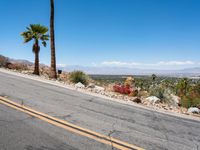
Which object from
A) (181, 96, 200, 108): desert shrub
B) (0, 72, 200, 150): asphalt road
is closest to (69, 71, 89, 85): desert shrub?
(181, 96, 200, 108): desert shrub

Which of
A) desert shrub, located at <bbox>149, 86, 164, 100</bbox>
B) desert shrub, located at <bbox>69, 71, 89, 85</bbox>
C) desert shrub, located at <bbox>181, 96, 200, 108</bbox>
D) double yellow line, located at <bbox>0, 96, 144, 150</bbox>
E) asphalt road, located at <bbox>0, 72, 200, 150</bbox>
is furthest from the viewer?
desert shrub, located at <bbox>69, 71, 89, 85</bbox>

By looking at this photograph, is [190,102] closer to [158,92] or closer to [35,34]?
[158,92]

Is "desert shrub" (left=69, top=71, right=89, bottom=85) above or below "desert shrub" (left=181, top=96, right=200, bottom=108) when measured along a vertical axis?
above

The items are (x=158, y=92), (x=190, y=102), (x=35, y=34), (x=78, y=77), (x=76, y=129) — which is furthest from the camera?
(x=35, y=34)

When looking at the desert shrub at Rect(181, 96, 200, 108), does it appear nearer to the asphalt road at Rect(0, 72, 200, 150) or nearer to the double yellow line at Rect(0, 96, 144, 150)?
the asphalt road at Rect(0, 72, 200, 150)

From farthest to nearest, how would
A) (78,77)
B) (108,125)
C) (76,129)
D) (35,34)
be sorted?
(35,34)
(78,77)
(108,125)
(76,129)

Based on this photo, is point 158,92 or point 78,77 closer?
point 158,92

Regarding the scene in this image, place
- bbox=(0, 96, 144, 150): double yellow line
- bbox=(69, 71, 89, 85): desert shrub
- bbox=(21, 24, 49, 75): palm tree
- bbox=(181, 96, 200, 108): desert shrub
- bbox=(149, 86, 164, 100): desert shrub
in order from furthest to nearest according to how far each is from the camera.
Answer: bbox=(21, 24, 49, 75): palm tree < bbox=(69, 71, 89, 85): desert shrub < bbox=(149, 86, 164, 100): desert shrub < bbox=(181, 96, 200, 108): desert shrub < bbox=(0, 96, 144, 150): double yellow line

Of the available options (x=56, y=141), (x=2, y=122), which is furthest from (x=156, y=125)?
(x=2, y=122)

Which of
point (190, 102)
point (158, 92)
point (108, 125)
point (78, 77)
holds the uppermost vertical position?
point (78, 77)

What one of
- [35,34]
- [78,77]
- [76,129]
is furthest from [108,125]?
[35,34]

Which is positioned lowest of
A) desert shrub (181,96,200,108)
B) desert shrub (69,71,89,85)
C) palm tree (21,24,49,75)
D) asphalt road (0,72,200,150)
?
desert shrub (181,96,200,108)

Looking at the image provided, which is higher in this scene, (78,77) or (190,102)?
(78,77)

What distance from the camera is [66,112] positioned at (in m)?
7.32
